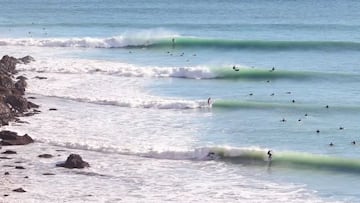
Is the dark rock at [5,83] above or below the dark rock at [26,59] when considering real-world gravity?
below

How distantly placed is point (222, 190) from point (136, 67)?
21713 millimetres

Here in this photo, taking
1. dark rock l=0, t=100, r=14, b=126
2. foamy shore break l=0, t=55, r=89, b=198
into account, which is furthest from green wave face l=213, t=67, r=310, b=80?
dark rock l=0, t=100, r=14, b=126

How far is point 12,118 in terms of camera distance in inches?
1147

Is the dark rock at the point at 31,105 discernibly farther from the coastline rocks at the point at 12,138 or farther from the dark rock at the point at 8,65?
the dark rock at the point at 8,65

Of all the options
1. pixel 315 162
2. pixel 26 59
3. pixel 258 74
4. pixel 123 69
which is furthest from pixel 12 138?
pixel 26 59

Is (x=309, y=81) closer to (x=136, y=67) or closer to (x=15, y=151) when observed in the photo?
(x=136, y=67)

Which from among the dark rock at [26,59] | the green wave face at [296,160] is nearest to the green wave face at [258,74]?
the dark rock at [26,59]

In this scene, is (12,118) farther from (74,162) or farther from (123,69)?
(123,69)

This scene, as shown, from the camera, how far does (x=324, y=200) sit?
2147 centimetres

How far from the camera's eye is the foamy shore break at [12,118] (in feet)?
74.7

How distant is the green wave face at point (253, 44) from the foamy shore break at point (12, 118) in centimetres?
1596

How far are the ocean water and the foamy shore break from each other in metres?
0.23

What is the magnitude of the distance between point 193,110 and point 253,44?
63.7ft

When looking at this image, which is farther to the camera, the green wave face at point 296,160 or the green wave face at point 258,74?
the green wave face at point 258,74
